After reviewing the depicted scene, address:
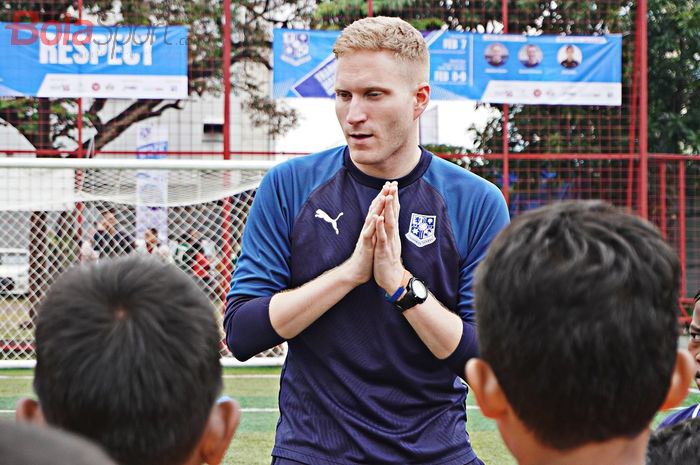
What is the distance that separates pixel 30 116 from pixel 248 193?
4.95 m

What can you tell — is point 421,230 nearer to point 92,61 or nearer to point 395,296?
point 395,296

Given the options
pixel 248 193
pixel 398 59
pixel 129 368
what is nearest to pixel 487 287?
pixel 129 368

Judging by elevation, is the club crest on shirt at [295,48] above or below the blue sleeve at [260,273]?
above

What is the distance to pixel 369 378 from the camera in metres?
2.26

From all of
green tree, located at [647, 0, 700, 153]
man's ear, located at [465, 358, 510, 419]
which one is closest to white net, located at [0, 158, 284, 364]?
man's ear, located at [465, 358, 510, 419]

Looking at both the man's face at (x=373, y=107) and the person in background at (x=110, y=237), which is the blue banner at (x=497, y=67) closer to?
the person in background at (x=110, y=237)

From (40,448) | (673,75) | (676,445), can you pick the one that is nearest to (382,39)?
(676,445)

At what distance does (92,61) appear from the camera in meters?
Answer: 10.5

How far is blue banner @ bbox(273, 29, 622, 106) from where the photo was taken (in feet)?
35.3

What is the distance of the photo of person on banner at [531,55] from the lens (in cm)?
1107

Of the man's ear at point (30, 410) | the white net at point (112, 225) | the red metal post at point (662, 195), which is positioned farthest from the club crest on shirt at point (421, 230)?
the red metal post at point (662, 195)

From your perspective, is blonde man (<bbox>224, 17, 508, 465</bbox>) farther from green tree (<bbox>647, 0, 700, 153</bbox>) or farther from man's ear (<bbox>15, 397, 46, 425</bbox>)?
green tree (<bbox>647, 0, 700, 153</bbox>)

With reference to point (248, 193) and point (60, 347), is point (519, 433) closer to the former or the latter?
point (60, 347)

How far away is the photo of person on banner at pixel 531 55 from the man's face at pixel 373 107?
29.5ft
